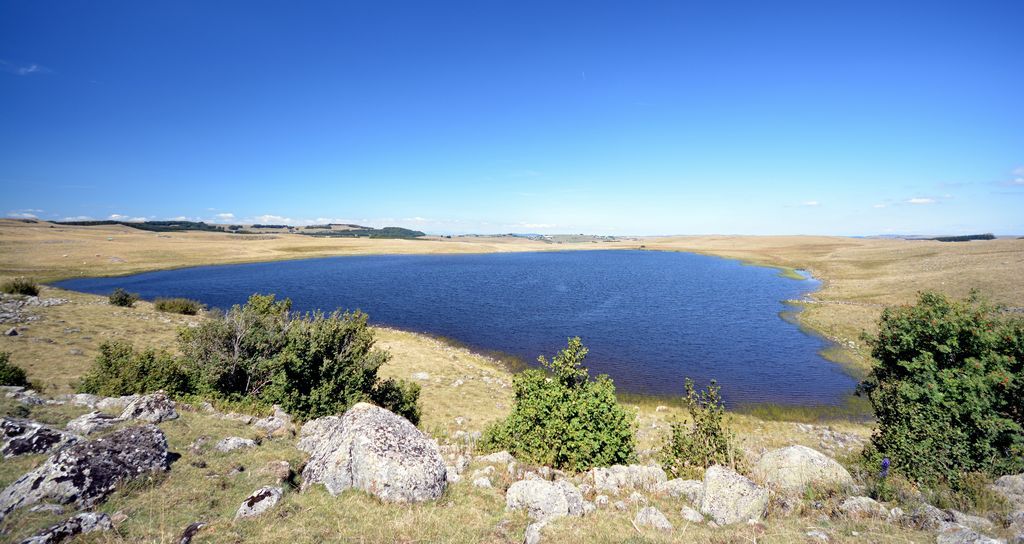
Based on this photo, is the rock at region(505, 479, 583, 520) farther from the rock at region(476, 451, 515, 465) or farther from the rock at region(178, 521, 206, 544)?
the rock at region(178, 521, 206, 544)

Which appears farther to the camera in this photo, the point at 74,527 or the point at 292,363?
the point at 292,363

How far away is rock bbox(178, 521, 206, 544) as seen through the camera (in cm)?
682

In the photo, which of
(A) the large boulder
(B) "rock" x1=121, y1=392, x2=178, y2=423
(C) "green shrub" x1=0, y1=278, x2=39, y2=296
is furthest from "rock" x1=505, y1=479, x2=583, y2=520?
(C) "green shrub" x1=0, y1=278, x2=39, y2=296

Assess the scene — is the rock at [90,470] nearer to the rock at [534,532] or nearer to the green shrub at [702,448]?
the rock at [534,532]

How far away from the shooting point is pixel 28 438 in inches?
350

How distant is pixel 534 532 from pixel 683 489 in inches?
188

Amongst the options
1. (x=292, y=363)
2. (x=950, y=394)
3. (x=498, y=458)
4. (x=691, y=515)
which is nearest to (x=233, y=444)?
(x=292, y=363)

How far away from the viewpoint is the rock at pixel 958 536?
6679mm

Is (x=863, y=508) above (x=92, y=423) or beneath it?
beneath

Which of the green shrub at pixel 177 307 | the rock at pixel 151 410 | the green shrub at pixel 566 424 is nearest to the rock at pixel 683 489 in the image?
the green shrub at pixel 566 424

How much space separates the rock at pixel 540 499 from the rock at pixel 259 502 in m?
5.01

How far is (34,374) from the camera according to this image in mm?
19234

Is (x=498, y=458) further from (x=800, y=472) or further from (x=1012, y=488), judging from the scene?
(x=1012, y=488)

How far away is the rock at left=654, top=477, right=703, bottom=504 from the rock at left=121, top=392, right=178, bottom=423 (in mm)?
14295
